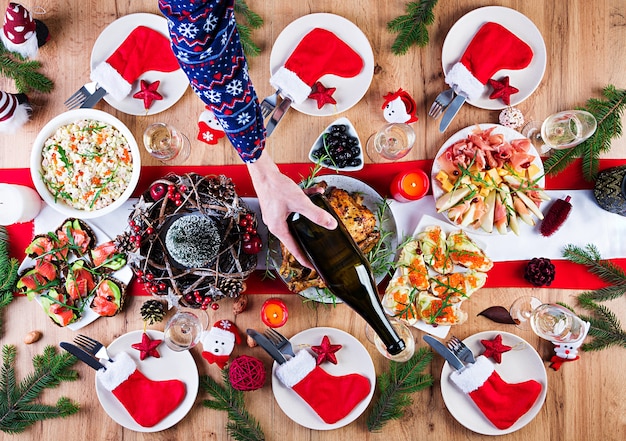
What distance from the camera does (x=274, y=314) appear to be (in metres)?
1.52

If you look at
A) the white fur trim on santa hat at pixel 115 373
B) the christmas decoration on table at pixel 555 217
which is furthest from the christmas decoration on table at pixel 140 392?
the christmas decoration on table at pixel 555 217

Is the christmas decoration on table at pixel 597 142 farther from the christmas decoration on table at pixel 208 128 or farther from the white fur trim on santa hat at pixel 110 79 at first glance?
the white fur trim on santa hat at pixel 110 79

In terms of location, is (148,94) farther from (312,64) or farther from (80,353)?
(80,353)

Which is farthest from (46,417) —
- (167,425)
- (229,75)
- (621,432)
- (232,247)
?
(621,432)

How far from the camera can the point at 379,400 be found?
1.55 m

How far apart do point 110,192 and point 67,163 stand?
0.54 feet

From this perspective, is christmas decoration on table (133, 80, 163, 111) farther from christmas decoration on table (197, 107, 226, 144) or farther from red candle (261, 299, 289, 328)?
red candle (261, 299, 289, 328)

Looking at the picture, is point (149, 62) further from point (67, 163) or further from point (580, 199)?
point (580, 199)

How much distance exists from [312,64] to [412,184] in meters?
0.51

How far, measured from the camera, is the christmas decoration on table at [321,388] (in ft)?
4.96

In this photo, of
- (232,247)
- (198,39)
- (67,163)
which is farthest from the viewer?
(67,163)

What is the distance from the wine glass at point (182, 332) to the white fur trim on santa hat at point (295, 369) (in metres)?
0.30

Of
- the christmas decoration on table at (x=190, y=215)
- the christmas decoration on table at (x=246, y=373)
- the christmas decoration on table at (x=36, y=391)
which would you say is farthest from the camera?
the christmas decoration on table at (x=36, y=391)

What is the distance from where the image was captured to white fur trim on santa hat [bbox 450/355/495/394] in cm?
151
